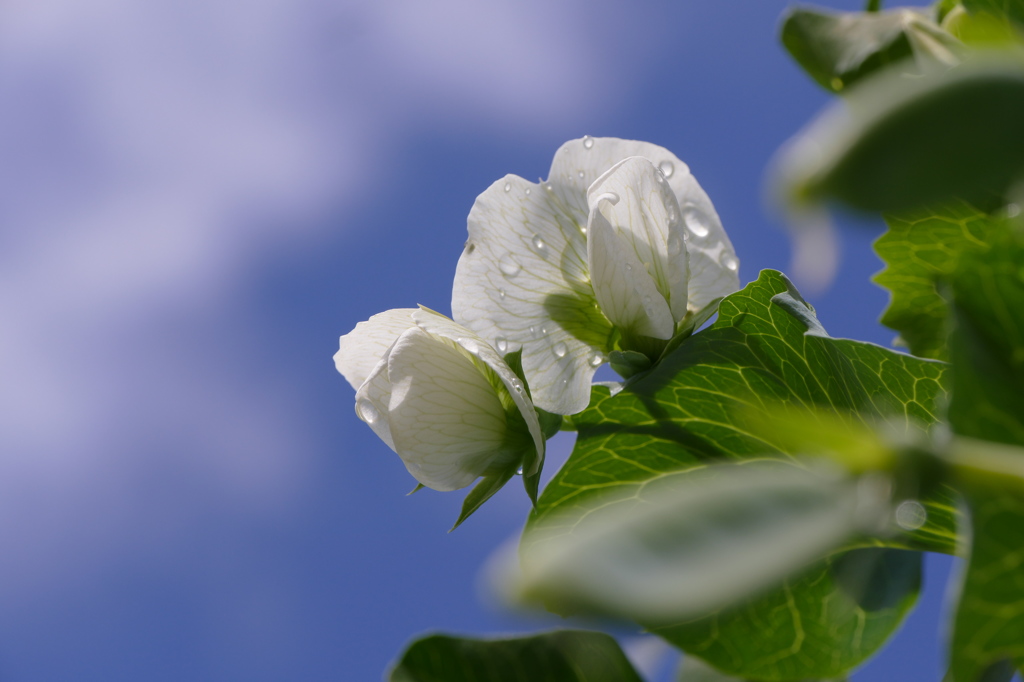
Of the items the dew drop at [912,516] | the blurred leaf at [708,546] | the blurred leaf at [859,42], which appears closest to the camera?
the blurred leaf at [708,546]

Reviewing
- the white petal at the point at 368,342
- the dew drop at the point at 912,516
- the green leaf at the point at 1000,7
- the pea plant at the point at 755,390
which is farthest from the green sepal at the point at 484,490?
the green leaf at the point at 1000,7

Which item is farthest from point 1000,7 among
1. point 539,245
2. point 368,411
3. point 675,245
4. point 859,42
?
point 368,411

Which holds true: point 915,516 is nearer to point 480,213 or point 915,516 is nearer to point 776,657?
point 776,657

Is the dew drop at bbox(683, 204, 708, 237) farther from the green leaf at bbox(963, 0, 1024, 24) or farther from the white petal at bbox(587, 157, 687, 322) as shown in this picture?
the green leaf at bbox(963, 0, 1024, 24)

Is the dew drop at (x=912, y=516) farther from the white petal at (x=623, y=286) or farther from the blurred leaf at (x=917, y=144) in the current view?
the blurred leaf at (x=917, y=144)

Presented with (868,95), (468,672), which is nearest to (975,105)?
(868,95)
